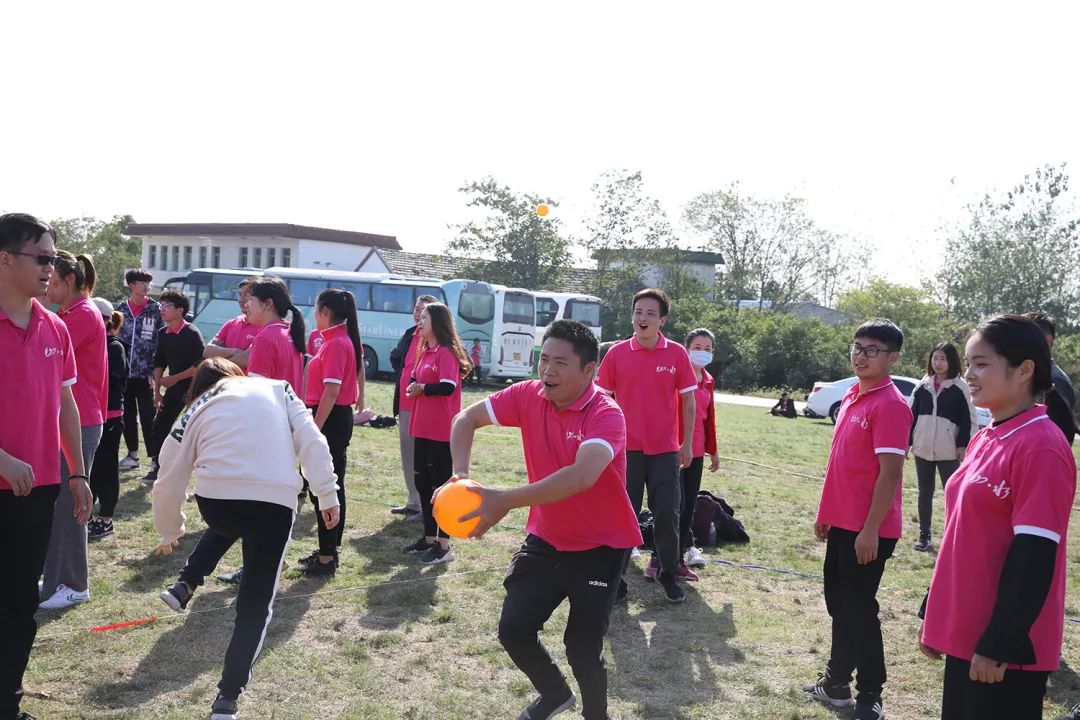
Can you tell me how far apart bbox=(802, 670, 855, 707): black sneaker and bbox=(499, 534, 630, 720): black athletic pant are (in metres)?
1.60

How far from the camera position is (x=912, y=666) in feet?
18.6

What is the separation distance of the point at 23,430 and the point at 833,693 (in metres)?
4.09

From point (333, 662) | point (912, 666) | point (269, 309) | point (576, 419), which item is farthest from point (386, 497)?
point (576, 419)

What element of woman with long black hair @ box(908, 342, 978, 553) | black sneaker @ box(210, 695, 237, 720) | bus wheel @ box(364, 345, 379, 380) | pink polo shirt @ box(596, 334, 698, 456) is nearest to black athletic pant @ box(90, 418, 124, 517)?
black sneaker @ box(210, 695, 237, 720)

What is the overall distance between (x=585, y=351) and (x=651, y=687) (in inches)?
88.0

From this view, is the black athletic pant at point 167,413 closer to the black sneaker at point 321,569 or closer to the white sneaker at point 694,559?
the black sneaker at point 321,569

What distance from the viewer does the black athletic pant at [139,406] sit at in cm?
987

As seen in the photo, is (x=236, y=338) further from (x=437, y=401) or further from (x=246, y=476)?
(x=246, y=476)

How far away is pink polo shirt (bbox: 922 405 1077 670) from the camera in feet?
9.22

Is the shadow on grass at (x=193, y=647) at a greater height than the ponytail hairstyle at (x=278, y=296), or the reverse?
the ponytail hairstyle at (x=278, y=296)

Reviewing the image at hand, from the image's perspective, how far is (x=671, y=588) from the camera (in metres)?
6.80

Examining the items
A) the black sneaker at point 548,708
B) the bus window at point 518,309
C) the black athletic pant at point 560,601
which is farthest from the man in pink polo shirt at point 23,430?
the bus window at point 518,309

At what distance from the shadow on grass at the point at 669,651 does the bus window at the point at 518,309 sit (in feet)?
81.7

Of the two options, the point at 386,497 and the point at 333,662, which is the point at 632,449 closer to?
the point at 333,662
